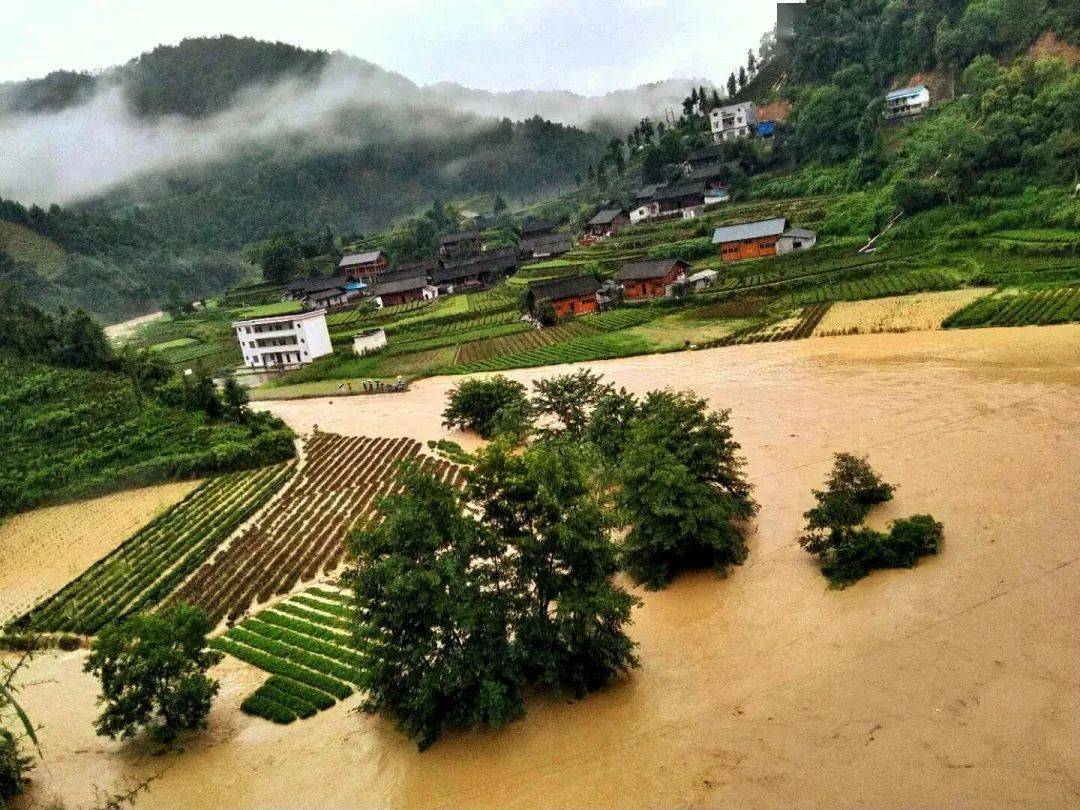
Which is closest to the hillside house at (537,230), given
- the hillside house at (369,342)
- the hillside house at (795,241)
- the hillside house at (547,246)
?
the hillside house at (547,246)

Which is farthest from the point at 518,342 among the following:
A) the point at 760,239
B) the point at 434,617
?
the point at 434,617

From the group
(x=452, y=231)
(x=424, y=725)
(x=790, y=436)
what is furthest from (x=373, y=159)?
(x=424, y=725)

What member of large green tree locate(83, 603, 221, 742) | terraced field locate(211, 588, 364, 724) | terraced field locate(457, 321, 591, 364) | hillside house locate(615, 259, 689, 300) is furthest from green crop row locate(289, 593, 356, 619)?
hillside house locate(615, 259, 689, 300)

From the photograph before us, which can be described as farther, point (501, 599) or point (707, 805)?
point (501, 599)

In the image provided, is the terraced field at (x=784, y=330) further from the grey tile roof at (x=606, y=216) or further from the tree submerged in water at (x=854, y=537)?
the grey tile roof at (x=606, y=216)

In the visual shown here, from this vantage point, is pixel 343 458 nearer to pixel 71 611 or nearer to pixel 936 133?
pixel 71 611

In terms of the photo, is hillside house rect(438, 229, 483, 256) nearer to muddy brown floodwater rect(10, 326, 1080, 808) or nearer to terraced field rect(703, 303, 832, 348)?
terraced field rect(703, 303, 832, 348)

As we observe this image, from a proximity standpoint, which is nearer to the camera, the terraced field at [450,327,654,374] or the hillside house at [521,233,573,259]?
the terraced field at [450,327,654,374]
